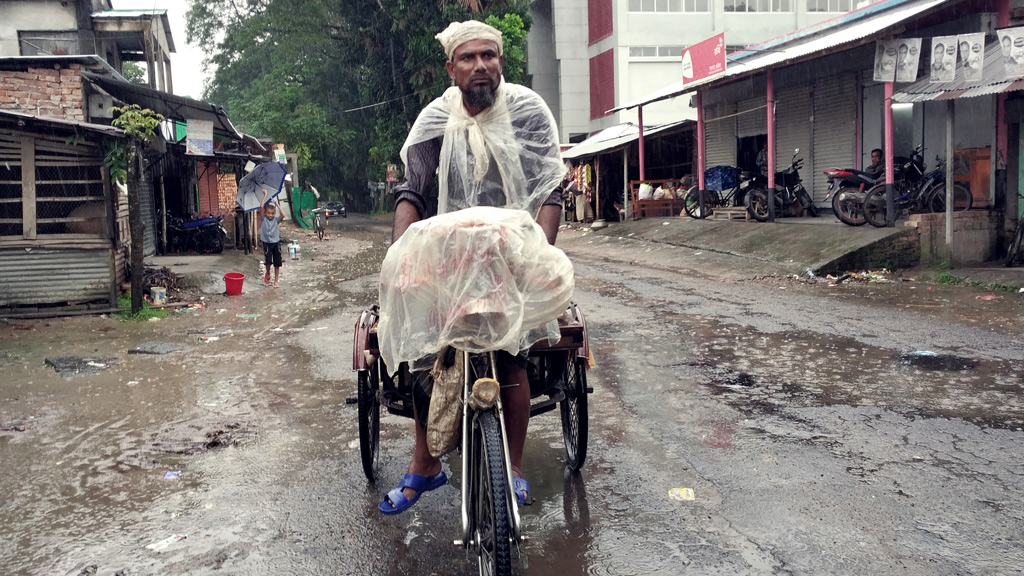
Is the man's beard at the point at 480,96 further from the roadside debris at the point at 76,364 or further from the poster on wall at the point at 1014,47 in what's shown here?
the poster on wall at the point at 1014,47

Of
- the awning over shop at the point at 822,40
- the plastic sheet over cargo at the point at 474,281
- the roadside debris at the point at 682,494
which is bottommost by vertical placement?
the roadside debris at the point at 682,494

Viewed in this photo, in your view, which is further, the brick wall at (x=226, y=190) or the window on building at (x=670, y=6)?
the window on building at (x=670, y=6)

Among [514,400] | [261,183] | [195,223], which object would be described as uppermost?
[261,183]

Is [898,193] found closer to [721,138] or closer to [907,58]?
[907,58]

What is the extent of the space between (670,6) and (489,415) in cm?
3334

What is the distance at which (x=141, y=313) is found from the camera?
36.8 feet

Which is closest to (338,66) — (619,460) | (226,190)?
(226,190)

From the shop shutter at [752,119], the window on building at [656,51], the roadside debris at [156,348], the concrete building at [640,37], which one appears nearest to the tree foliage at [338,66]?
the concrete building at [640,37]

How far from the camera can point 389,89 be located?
36750 millimetres

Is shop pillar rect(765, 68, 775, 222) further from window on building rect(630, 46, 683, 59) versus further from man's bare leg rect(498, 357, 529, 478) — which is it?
window on building rect(630, 46, 683, 59)

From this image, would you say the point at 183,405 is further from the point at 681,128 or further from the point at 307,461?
the point at 681,128

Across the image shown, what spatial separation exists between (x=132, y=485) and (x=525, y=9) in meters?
34.5

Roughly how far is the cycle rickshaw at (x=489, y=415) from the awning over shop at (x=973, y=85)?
884cm

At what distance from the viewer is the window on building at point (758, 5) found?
34438mm
